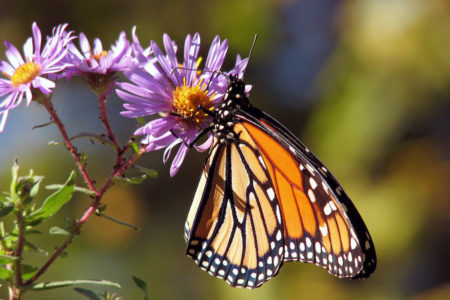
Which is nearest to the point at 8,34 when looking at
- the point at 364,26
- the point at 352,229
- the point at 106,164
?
the point at 106,164

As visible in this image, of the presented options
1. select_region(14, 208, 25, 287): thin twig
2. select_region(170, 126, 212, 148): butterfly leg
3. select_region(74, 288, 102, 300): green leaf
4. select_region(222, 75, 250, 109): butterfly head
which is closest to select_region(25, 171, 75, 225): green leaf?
select_region(14, 208, 25, 287): thin twig

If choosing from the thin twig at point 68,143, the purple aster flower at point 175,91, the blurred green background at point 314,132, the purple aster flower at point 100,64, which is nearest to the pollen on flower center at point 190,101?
the purple aster flower at point 175,91

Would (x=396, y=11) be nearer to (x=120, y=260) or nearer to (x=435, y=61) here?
(x=435, y=61)

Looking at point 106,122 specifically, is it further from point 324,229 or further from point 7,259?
point 324,229

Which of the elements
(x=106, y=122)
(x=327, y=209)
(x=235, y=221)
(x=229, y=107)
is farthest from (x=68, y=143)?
(x=327, y=209)

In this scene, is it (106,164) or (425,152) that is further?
(106,164)

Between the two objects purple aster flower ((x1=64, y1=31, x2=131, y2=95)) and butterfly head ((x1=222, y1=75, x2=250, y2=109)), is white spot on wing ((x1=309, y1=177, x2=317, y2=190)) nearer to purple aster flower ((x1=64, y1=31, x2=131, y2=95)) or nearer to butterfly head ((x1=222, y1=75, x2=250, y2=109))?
butterfly head ((x1=222, y1=75, x2=250, y2=109))
